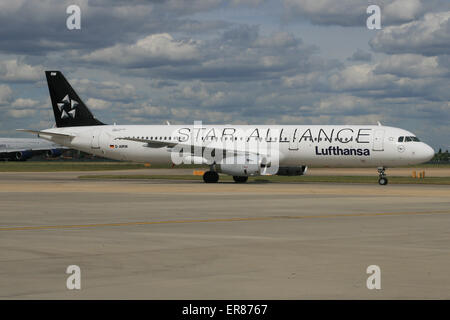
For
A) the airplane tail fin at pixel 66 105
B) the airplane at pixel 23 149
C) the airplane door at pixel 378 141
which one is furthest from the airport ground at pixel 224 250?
the airplane at pixel 23 149

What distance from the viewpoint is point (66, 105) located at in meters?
66.0

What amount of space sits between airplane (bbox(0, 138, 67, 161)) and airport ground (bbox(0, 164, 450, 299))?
116 meters

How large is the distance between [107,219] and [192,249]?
8.66m

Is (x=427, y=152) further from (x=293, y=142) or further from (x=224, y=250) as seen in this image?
(x=224, y=250)

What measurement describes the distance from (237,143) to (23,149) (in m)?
96.7

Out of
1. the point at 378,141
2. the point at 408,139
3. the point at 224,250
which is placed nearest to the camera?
the point at 224,250

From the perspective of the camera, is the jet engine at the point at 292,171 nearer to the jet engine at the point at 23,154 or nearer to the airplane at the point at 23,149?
the airplane at the point at 23,149

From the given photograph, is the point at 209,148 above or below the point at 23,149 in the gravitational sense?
below

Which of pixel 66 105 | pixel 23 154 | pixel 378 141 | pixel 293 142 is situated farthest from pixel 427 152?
pixel 23 154

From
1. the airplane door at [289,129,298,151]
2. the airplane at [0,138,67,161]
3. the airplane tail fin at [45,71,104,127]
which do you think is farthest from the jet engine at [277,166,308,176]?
the airplane at [0,138,67,161]

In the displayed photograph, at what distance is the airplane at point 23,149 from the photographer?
146 metres

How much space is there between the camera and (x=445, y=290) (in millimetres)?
11828

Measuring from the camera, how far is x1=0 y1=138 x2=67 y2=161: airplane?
146 meters
